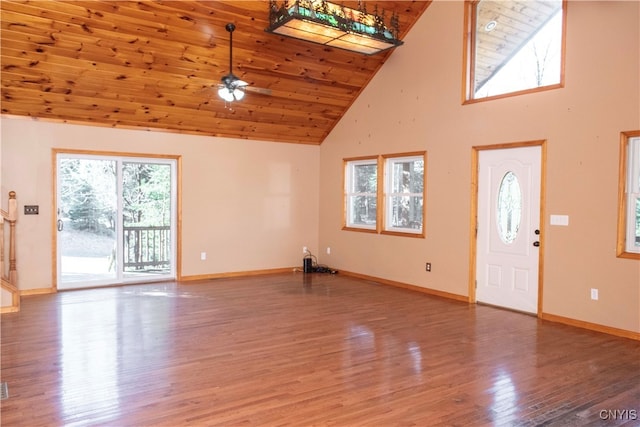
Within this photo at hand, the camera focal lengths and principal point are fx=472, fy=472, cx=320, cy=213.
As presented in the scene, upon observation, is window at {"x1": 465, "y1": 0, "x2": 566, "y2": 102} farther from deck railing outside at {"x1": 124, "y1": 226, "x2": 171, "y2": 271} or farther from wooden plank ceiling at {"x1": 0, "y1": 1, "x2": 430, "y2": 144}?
deck railing outside at {"x1": 124, "y1": 226, "x2": 171, "y2": 271}

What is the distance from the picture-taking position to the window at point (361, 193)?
25.3 ft

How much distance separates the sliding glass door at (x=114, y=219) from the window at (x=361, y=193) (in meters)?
2.90

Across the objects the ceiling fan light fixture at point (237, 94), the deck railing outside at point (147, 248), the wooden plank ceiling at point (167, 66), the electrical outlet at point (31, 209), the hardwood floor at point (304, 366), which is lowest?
the hardwood floor at point (304, 366)

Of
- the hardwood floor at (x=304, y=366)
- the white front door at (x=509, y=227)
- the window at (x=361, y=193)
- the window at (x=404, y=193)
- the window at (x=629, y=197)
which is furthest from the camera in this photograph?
the window at (x=361, y=193)

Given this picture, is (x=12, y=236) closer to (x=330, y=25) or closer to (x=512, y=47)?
(x=330, y=25)

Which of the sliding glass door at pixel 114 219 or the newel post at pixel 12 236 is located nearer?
the newel post at pixel 12 236

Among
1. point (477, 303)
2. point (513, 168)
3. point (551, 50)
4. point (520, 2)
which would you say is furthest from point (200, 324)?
point (520, 2)

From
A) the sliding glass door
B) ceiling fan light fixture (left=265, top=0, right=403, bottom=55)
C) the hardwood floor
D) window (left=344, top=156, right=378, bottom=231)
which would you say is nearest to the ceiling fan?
ceiling fan light fixture (left=265, top=0, right=403, bottom=55)

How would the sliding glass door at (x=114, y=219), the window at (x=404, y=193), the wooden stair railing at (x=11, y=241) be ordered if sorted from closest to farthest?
the wooden stair railing at (x=11, y=241) < the sliding glass door at (x=114, y=219) < the window at (x=404, y=193)

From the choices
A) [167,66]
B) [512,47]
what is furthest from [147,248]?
[512,47]

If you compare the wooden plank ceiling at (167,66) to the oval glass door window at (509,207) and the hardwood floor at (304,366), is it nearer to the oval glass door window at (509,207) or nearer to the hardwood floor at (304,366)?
the hardwood floor at (304,366)

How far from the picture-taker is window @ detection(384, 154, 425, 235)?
6906mm

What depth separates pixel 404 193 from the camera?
7.16 metres

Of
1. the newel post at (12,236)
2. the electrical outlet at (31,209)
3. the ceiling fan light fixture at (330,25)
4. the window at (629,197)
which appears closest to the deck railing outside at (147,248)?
the electrical outlet at (31,209)
